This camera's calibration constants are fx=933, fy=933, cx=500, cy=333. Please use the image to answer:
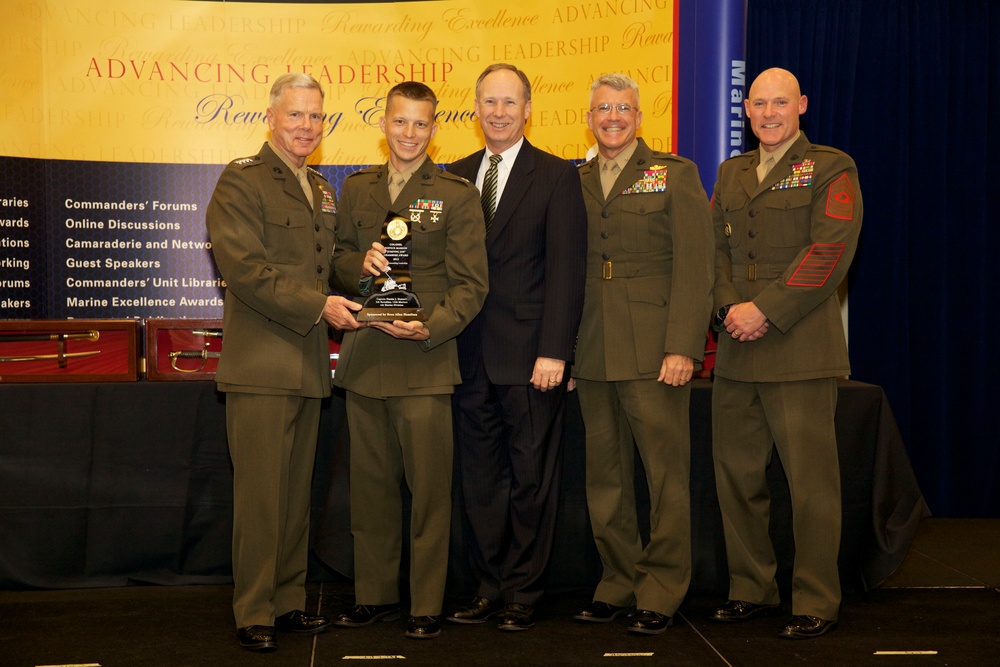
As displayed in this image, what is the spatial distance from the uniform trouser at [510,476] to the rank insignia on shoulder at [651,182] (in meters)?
0.68

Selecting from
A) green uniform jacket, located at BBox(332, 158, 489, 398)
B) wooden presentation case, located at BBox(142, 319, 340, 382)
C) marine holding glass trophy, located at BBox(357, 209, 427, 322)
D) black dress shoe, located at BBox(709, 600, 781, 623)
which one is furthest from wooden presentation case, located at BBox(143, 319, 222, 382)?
black dress shoe, located at BBox(709, 600, 781, 623)

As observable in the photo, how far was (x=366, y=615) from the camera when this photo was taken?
3.03 metres

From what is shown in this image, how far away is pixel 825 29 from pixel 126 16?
11.8ft

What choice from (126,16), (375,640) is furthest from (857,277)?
(126,16)

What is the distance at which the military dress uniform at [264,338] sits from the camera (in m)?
2.73

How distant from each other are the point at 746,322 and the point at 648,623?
1003 mm

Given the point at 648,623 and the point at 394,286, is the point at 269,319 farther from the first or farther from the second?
the point at 648,623

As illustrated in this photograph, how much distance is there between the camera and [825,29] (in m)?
5.04

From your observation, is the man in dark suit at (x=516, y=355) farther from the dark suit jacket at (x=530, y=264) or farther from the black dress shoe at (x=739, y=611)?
the black dress shoe at (x=739, y=611)

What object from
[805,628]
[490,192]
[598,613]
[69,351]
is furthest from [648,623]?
[69,351]

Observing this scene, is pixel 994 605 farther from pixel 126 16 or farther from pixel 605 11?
pixel 126 16

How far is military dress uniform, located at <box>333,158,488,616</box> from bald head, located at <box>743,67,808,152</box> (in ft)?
3.26

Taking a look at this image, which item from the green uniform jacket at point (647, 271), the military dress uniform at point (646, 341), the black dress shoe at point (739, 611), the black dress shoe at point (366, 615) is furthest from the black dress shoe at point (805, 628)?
the black dress shoe at point (366, 615)

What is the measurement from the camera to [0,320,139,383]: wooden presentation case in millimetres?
3363
